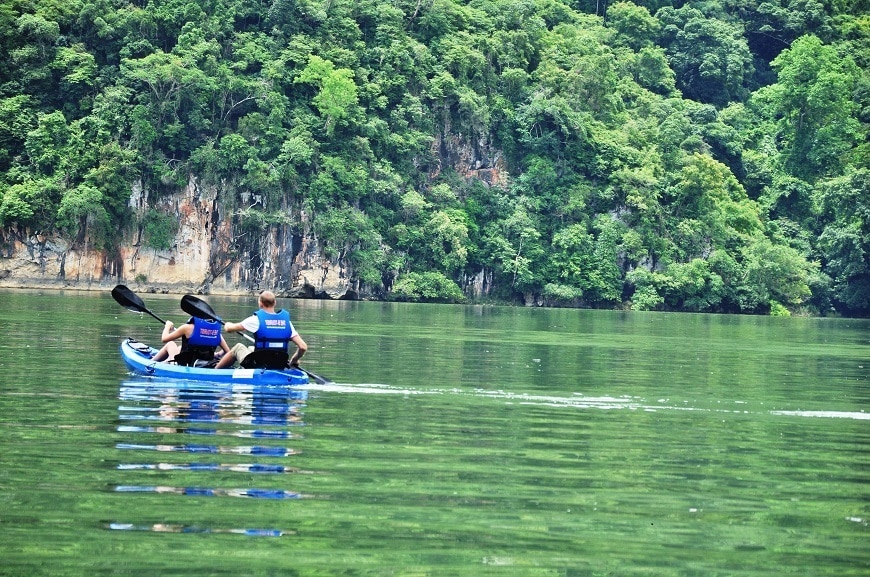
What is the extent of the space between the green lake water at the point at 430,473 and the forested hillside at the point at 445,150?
47425 millimetres

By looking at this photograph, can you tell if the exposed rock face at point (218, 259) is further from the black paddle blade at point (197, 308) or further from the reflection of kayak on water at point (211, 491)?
the reflection of kayak on water at point (211, 491)

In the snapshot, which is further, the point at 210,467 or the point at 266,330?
the point at 266,330

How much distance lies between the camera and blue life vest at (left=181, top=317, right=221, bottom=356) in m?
20.3

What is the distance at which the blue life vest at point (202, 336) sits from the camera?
20.3 meters

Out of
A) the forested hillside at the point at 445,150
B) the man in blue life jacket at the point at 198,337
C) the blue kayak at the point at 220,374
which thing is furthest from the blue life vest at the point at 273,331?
the forested hillside at the point at 445,150

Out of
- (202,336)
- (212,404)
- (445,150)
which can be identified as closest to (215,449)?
(212,404)

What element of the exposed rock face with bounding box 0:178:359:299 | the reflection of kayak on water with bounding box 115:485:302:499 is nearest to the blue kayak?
the reflection of kayak on water with bounding box 115:485:302:499

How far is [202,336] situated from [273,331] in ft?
4.85

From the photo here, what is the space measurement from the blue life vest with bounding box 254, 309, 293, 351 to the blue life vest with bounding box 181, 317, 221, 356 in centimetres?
99

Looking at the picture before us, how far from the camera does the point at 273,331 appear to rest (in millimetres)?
19359

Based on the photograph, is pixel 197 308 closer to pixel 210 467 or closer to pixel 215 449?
pixel 215 449

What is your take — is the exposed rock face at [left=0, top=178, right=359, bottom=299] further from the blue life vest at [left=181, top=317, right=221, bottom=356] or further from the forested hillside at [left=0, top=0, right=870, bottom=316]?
the blue life vest at [left=181, top=317, right=221, bottom=356]

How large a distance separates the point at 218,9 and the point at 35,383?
58.6 meters

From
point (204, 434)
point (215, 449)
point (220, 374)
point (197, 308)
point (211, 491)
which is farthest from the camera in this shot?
point (197, 308)
